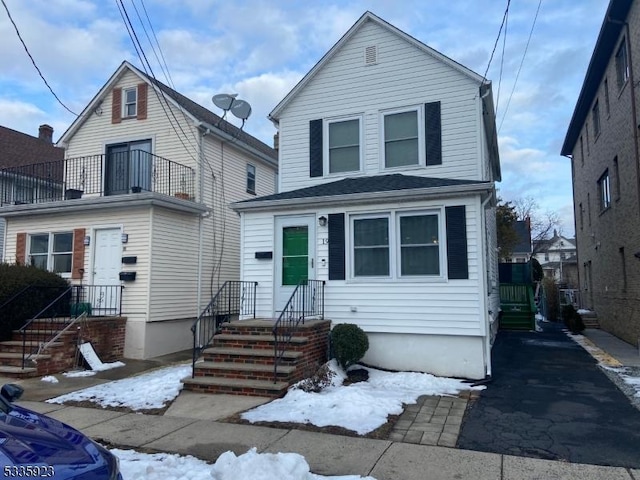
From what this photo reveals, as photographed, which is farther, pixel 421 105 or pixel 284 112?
pixel 284 112

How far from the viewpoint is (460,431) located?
5910 millimetres

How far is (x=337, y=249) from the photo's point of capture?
10062 mm

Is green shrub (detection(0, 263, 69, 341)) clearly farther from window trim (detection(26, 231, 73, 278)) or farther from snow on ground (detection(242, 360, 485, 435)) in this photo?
snow on ground (detection(242, 360, 485, 435))

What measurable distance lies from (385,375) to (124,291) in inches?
272

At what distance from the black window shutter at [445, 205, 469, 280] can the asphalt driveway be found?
2.05 meters

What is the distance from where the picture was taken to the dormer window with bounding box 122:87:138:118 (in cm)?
1519

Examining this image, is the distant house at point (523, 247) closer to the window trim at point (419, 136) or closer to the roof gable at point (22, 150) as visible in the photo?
the window trim at point (419, 136)

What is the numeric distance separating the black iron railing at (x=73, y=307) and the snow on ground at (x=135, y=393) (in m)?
2.78

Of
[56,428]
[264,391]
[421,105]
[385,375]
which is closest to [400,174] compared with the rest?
[421,105]

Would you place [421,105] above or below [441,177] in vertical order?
above

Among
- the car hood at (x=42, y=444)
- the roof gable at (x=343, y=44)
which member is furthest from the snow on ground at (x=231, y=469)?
the roof gable at (x=343, y=44)

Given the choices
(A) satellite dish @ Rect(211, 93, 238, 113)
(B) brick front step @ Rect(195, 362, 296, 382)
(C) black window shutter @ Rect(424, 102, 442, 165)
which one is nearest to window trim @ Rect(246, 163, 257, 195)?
(A) satellite dish @ Rect(211, 93, 238, 113)

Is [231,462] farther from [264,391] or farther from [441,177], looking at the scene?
[441,177]

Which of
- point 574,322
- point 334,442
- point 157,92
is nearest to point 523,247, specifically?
point 574,322
